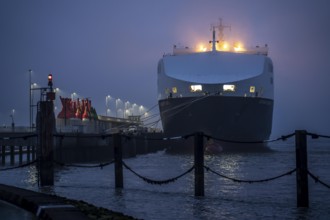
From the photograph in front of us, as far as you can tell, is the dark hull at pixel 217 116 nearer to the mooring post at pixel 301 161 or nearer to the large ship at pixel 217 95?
the large ship at pixel 217 95

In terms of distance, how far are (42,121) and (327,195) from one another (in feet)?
31.9

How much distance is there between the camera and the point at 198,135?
47.3ft

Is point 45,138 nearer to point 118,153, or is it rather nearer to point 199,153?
point 118,153

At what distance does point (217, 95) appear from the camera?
5775cm

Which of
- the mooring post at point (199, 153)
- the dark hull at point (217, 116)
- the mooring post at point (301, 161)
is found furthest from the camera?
the dark hull at point (217, 116)

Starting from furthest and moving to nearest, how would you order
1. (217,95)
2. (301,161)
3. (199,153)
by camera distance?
(217,95) < (199,153) < (301,161)

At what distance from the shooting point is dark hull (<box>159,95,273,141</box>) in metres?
57.9

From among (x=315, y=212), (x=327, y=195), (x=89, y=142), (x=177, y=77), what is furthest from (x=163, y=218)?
(x=177, y=77)

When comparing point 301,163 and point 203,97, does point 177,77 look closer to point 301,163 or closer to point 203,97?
point 203,97

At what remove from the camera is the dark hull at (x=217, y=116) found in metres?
57.9

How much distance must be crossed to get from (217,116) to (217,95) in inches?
88.1

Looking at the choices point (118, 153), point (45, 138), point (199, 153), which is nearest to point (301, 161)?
point (199, 153)

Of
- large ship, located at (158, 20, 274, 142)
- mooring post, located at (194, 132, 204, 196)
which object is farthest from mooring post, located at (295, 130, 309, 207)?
large ship, located at (158, 20, 274, 142)

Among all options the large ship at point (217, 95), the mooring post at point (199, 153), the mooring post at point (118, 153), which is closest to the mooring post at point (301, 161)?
the mooring post at point (199, 153)
